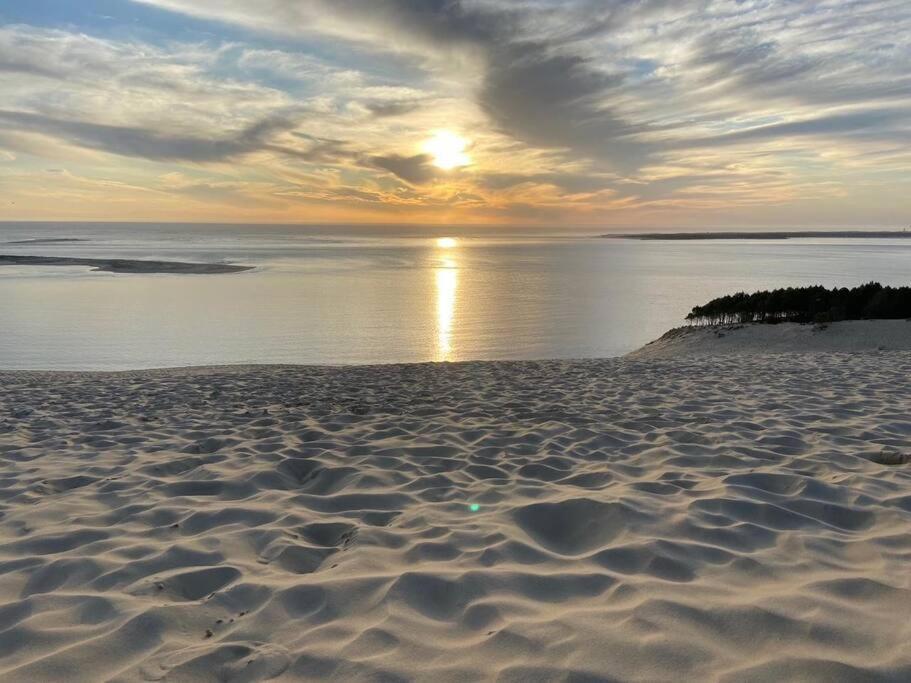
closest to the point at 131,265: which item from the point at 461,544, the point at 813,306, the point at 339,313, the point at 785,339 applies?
the point at 339,313

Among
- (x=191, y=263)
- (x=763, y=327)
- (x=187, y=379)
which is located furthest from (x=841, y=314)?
(x=191, y=263)

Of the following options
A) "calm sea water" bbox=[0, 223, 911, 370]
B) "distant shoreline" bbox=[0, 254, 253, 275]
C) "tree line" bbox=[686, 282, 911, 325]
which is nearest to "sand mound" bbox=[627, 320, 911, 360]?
"tree line" bbox=[686, 282, 911, 325]

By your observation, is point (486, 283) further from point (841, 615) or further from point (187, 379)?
point (841, 615)

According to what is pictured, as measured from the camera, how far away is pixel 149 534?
361 cm

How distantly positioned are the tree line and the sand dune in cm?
1414

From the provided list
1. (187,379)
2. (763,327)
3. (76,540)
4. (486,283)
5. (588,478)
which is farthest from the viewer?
(486,283)

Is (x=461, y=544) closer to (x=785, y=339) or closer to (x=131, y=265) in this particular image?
(x=785, y=339)

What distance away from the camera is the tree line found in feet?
61.2

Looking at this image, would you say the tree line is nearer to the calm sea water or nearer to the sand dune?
the calm sea water

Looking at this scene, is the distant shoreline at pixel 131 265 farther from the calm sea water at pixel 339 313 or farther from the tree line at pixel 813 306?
the tree line at pixel 813 306

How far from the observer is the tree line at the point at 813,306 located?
61.2 feet

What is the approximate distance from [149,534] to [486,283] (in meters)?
36.0

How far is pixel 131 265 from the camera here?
46.7 m

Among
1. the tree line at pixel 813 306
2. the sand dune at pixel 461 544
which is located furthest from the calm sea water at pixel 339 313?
the sand dune at pixel 461 544
